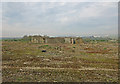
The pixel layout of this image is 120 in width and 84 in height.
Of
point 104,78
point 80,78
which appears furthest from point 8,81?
point 104,78

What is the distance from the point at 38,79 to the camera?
17.6 feet

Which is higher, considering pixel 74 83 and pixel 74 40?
pixel 74 40

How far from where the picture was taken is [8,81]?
516 centimetres

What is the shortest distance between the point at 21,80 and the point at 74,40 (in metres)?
32.3

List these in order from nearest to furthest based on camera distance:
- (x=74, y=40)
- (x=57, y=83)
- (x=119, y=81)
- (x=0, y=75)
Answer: (x=57, y=83) → (x=119, y=81) → (x=0, y=75) → (x=74, y=40)

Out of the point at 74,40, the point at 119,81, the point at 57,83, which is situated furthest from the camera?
the point at 74,40

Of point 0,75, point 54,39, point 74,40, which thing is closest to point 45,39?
point 54,39

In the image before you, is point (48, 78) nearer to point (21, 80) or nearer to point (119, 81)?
point (21, 80)

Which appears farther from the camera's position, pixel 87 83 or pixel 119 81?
pixel 119 81

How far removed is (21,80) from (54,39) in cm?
3328

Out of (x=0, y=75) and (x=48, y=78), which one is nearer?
(x=48, y=78)

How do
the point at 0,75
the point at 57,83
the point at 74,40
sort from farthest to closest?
the point at 74,40 → the point at 0,75 → the point at 57,83

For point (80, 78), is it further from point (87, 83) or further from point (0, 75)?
point (0, 75)

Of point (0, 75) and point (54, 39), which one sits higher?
point (54, 39)
